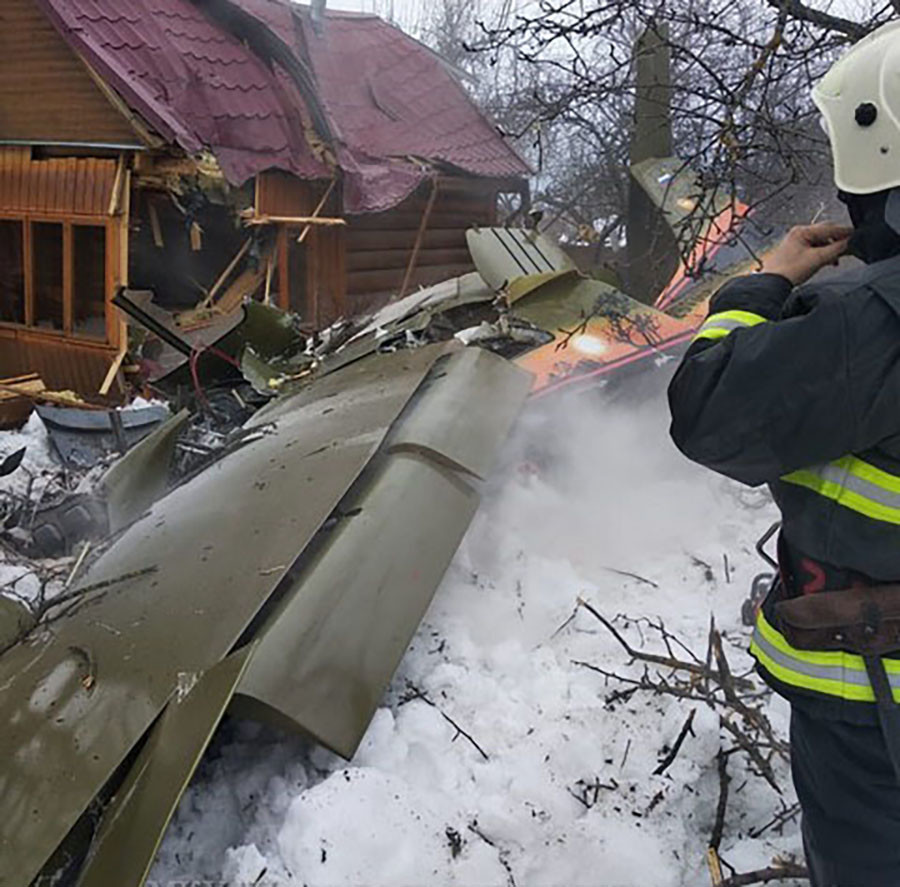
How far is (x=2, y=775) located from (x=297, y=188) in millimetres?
7925

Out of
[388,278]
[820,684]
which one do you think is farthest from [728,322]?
[388,278]

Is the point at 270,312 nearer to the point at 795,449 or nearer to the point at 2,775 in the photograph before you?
the point at 2,775

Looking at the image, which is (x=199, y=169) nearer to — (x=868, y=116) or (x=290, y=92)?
(x=290, y=92)

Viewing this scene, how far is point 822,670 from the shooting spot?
152 cm

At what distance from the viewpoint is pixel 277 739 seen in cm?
243

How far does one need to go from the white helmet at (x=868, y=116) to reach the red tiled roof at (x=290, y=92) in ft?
23.2

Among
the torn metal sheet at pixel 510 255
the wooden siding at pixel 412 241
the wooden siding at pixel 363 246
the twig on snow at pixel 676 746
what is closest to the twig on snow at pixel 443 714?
the twig on snow at pixel 676 746

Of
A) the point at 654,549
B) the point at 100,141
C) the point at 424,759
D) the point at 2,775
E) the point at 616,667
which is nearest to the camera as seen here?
the point at 2,775

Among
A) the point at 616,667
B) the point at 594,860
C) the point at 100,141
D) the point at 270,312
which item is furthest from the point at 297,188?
the point at 594,860

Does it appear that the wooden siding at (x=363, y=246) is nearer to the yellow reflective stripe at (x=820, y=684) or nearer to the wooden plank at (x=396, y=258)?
the wooden plank at (x=396, y=258)

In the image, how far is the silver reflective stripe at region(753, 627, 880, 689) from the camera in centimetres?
148

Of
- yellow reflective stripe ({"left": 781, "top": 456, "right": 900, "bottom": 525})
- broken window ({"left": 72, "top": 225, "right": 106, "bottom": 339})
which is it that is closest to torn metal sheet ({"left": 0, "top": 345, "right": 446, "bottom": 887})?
yellow reflective stripe ({"left": 781, "top": 456, "right": 900, "bottom": 525})

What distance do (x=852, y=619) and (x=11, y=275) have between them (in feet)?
30.4

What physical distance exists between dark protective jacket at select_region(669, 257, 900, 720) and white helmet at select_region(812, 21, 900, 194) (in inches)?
6.5
